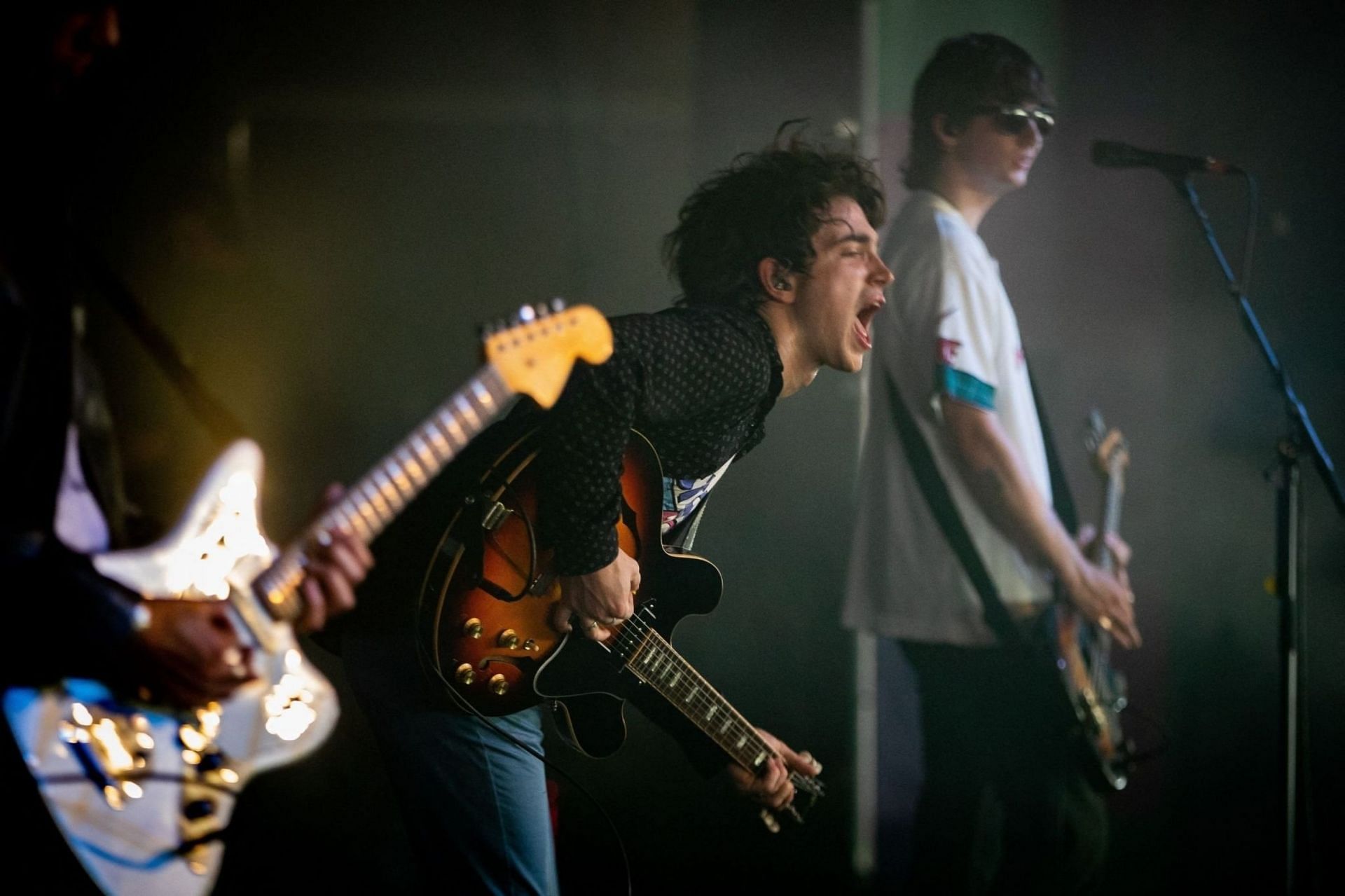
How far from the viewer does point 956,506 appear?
7.22ft

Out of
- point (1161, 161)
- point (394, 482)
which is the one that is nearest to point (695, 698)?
point (394, 482)

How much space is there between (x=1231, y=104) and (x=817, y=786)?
2.16 m

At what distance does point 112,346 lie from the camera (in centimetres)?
188

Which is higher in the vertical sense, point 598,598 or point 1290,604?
point 598,598

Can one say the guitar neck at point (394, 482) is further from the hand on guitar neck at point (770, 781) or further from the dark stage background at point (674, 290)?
the hand on guitar neck at point (770, 781)

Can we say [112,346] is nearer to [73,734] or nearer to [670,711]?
[73,734]

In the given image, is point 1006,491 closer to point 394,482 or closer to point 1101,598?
point 1101,598

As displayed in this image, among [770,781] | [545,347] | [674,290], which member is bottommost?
[770,781]

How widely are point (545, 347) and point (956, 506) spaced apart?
1167 millimetres

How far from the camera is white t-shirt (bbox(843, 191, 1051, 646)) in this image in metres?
2.17

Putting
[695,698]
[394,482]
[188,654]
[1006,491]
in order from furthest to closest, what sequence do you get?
1. [1006,491]
2. [695,698]
3. [394,482]
4. [188,654]

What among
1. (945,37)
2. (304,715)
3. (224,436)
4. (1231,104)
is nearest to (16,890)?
(304,715)

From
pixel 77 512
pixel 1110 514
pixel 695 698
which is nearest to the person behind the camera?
pixel 77 512

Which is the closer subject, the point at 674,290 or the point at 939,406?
the point at 939,406
